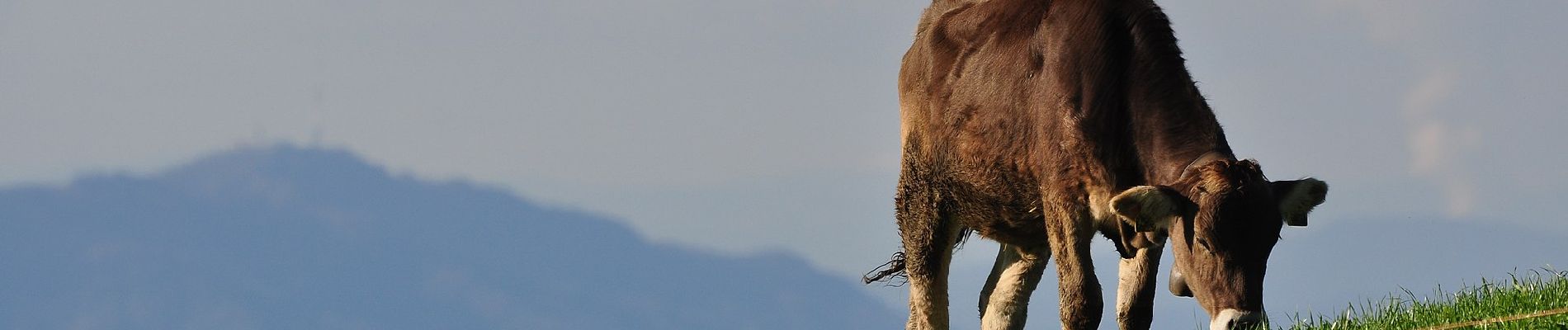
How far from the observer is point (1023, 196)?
34.0 ft

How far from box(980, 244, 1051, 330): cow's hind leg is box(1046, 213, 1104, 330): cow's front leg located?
1632 mm

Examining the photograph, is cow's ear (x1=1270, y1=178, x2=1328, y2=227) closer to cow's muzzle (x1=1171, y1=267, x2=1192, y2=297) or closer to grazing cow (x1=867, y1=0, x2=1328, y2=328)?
grazing cow (x1=867, y1=0, x2=1328, y2=328)

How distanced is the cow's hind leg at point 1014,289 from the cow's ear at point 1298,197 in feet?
7.47

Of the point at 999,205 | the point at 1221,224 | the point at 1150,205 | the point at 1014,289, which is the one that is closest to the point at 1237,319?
the point at 1221,224

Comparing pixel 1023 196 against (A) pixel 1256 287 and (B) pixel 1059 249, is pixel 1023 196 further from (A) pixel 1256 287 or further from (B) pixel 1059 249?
(A) pixel 1256 287

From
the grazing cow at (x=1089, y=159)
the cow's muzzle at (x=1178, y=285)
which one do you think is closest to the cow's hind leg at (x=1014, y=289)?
the grazing cow at (x=1089, y=159)

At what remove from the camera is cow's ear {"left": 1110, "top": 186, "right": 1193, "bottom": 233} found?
9086 millimetres

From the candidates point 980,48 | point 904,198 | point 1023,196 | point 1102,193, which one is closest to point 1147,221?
point 1102,193

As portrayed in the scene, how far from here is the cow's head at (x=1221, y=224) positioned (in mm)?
8961

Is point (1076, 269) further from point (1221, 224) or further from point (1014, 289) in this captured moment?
point (1014, 289)

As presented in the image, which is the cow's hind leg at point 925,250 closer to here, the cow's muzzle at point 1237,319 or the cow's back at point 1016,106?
the cow's back at point 1016,106

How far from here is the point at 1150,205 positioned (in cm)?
911

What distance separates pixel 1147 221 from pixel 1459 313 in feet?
4.93

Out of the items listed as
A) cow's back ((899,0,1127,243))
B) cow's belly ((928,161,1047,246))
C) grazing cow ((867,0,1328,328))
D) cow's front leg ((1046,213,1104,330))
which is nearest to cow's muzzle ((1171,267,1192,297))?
grazing cow ((867,0,1328,328))
